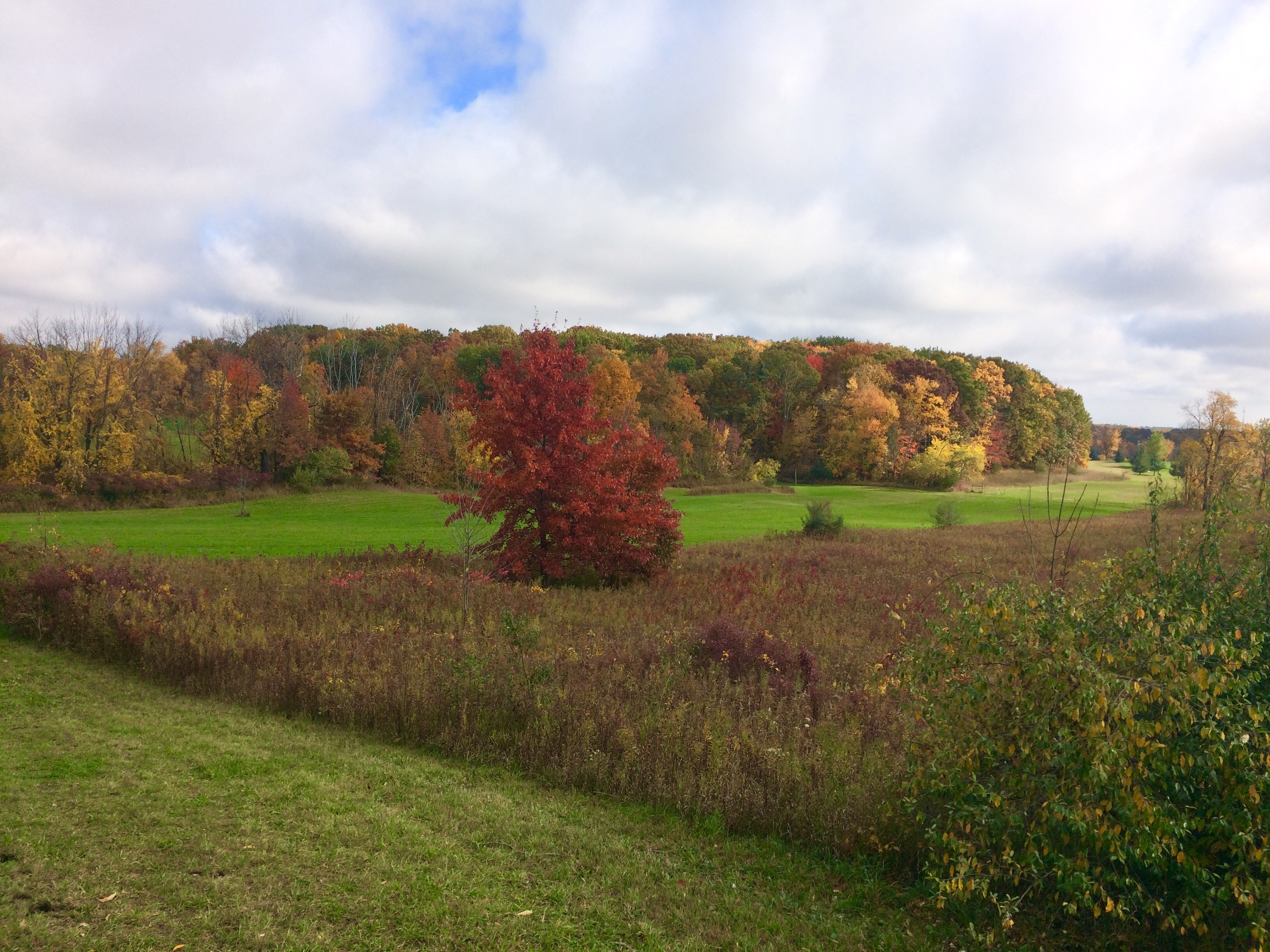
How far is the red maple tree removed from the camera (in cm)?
1873

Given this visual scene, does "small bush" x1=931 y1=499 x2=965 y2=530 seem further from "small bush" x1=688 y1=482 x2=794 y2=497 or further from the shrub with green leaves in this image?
the shrub with green leaves

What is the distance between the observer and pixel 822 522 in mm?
30734

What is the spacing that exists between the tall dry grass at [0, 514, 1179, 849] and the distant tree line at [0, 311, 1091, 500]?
84.4 feet

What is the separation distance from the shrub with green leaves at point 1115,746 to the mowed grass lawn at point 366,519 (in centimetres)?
1945

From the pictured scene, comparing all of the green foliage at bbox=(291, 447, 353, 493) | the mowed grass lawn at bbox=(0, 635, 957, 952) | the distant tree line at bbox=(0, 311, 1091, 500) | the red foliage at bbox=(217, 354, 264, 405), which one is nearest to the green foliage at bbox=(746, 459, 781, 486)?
the distant tree line at bbox=(0, 311, 1091, 500)

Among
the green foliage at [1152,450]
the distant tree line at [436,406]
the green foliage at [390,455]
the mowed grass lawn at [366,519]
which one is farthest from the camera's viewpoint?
the green foliage at [1152,450]

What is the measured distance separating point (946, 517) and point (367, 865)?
124 ft

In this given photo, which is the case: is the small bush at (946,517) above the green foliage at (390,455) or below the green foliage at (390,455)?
below

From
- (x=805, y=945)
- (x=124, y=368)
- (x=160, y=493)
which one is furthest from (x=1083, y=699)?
(x=124, y=368)

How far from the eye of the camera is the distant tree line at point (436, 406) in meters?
45.2

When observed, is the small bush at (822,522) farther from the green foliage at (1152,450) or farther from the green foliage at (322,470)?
the green foliage at (1152,450)

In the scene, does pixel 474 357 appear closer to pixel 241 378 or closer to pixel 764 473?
pixel 241 378

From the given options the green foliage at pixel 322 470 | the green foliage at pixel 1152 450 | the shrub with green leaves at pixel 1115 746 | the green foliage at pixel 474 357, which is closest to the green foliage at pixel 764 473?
the green foliage at pixel 474 357

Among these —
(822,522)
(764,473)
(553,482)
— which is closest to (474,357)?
(764,473)
